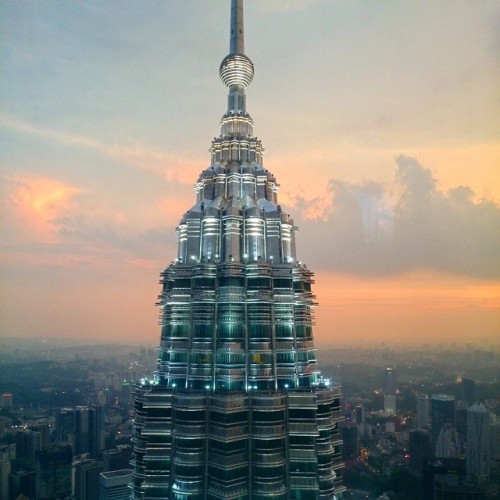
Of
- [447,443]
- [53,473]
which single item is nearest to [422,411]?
[447,443]

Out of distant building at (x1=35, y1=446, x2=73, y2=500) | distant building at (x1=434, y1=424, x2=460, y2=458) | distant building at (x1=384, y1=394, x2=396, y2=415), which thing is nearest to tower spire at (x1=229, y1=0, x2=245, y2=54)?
distant building at (x1=434, y1=424, x2=460, y2=458)

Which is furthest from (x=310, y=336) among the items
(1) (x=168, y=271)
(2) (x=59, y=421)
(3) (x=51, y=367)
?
(2) (x=59, y=421)

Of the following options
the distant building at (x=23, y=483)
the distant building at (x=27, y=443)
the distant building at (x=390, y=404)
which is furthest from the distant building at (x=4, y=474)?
the distant building at (x=390, y=404)

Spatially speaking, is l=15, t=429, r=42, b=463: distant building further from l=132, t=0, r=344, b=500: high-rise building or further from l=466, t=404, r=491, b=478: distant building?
l=466, t=404, r=491, b=478: distant building

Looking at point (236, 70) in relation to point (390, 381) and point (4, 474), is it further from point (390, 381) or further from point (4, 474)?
point (4, 474)

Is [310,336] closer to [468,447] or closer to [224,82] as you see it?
[224,82]
